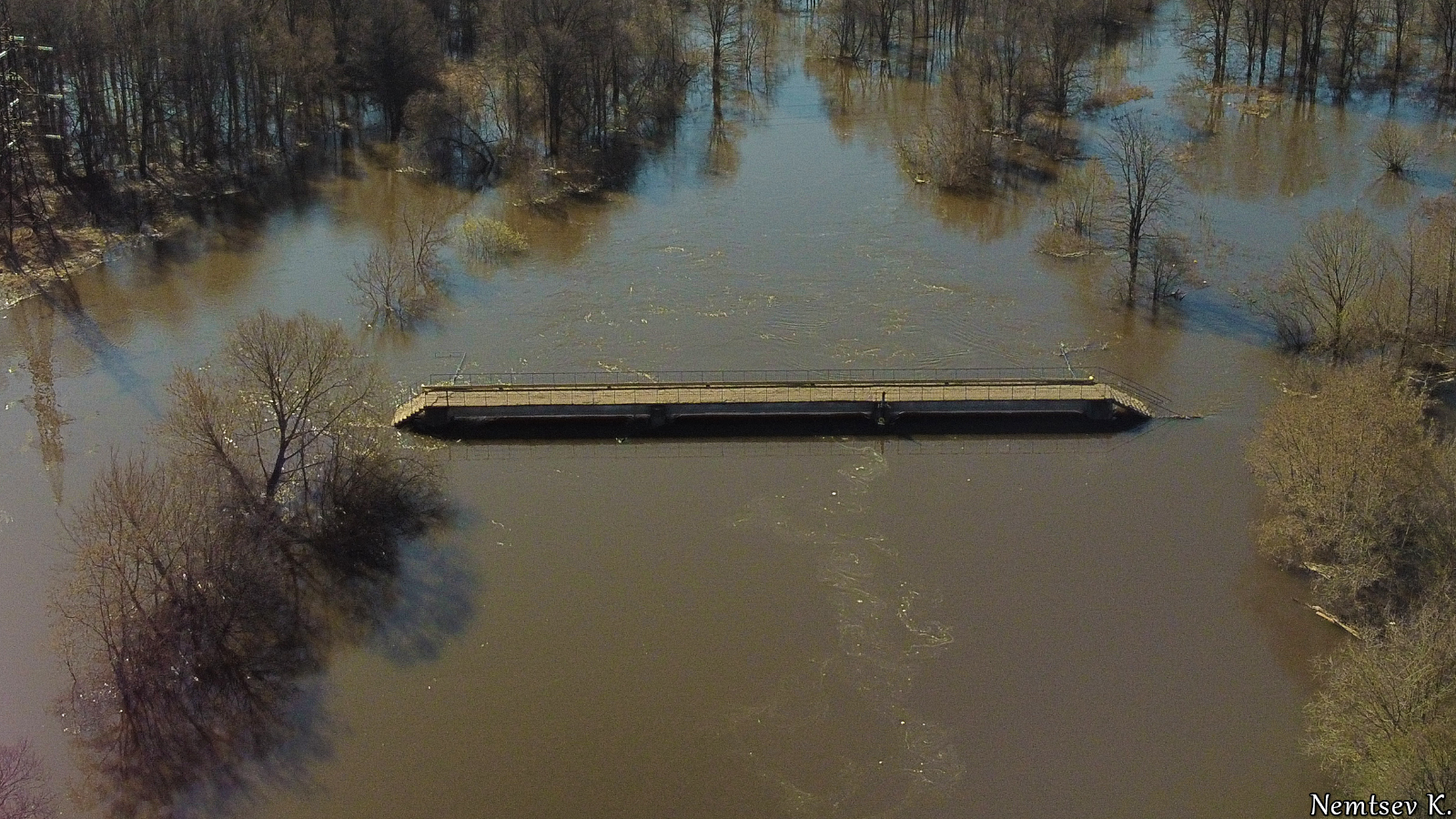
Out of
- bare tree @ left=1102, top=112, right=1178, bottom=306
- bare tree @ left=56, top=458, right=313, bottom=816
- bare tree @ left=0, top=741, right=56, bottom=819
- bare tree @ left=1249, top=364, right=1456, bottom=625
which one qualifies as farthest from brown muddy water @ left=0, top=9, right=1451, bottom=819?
bare tree @ left=1102, top=112, right=1178, bottom=306

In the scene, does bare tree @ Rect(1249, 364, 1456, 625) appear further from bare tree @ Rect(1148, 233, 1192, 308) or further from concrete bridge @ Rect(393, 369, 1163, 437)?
bare tree @ Rect(1148, 233, 1192, 308)

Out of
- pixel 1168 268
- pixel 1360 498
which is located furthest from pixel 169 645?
pixel 1168 268

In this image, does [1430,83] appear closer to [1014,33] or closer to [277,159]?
[1014,33]

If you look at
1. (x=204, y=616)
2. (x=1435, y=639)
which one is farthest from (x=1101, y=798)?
(x=204, y=616)

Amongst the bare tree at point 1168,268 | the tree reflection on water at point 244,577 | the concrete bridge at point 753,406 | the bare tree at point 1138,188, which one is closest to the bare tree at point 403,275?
the concrete bridge at point 753,406

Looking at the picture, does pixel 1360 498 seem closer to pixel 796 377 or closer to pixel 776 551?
pixel 776 551
